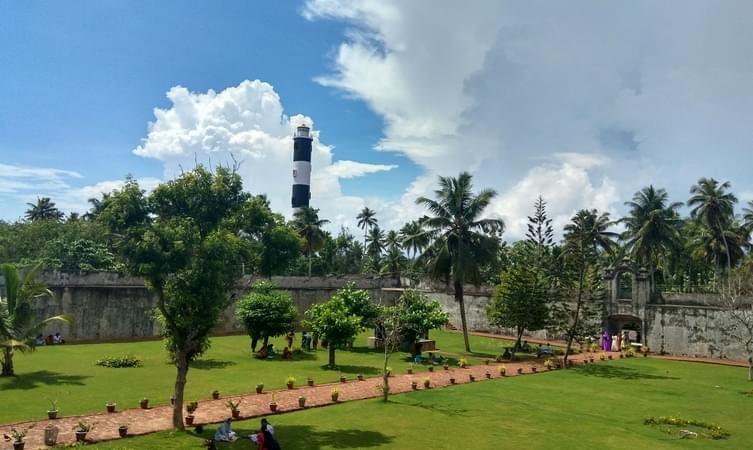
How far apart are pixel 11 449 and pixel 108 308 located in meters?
24.7

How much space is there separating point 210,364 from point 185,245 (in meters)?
14.7

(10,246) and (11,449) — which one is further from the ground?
(10,246)

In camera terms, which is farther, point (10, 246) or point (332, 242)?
point (332, 242)

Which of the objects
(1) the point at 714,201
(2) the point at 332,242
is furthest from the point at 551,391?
(2) the point at 332,242

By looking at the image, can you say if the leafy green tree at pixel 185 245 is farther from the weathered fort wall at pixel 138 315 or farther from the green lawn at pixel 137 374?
the weathered fort wall at pixel 138 315

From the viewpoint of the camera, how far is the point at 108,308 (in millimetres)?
36906

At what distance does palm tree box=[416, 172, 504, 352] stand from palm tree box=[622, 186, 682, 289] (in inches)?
889

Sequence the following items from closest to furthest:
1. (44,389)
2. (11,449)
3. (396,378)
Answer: (11,449), (44,389), (396,378)

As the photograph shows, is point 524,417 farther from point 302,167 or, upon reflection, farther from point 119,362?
point 302,167

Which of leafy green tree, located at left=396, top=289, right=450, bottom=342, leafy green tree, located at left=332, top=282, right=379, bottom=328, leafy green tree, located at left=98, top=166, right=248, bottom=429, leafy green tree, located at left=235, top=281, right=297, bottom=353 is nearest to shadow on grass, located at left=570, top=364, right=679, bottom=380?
leafy green tree, located at left=396, top=289, right=450, bottom=342

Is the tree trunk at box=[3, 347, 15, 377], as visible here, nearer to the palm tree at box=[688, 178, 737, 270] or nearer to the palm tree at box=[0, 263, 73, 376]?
the palm tree at box=[0, 263, 73, 376]

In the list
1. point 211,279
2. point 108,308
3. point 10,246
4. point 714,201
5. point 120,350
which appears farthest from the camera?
point 10,246

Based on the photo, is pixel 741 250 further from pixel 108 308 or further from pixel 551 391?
pixel 108 308

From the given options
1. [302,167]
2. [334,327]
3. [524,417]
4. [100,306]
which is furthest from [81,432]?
[302,167]
